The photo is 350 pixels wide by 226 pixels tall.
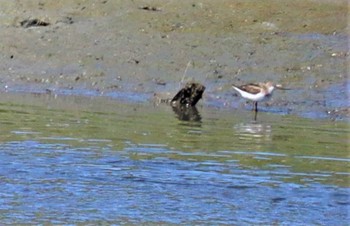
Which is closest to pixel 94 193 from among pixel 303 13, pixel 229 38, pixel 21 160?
pixel 21 160

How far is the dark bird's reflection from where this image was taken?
13.8 metres

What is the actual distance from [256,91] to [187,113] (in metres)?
0.96

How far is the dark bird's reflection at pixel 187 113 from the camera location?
1381 cm

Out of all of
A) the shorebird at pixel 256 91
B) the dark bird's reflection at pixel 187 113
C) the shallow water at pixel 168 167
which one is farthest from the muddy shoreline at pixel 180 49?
the shallow water at pixel 168 167

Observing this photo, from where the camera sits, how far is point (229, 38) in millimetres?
18047

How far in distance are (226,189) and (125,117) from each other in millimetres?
A: 4506

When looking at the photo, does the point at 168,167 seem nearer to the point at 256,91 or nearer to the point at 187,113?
the point at 187,113

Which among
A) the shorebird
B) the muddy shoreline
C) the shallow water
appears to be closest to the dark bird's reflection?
the shallow water

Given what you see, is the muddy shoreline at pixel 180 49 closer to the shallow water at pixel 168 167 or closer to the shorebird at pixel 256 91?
the shorebird at pixel 256 91

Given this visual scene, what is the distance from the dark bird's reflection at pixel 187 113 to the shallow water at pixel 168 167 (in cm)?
2

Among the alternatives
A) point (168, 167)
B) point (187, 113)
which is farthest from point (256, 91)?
point (168, 167)

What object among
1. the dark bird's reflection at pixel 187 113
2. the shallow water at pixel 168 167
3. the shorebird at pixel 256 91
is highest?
the shorebird at pixel 256 91

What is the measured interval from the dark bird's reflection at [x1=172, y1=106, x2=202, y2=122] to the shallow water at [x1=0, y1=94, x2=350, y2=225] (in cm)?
2

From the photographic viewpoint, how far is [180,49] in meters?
17.7
